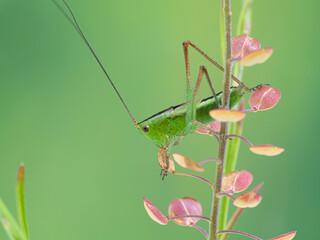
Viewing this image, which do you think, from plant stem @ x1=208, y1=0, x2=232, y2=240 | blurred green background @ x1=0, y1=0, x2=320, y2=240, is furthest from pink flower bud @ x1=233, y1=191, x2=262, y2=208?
blurred green background @ x1=0, y1=0, x2=320, y2=240

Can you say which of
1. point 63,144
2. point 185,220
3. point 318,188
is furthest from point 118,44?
point 185,220

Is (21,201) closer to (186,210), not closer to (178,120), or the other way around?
(186,210)

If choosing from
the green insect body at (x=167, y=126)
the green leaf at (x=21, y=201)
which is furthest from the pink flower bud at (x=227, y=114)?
the green insect body at (x=167, y=126)

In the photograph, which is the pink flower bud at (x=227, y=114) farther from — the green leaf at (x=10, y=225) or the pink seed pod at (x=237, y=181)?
the green leaf at (x=10, y=225)

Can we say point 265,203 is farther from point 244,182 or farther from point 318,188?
point 244,182

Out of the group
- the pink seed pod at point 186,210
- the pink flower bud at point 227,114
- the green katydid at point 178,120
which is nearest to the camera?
the pink flower bud at point 227,114
